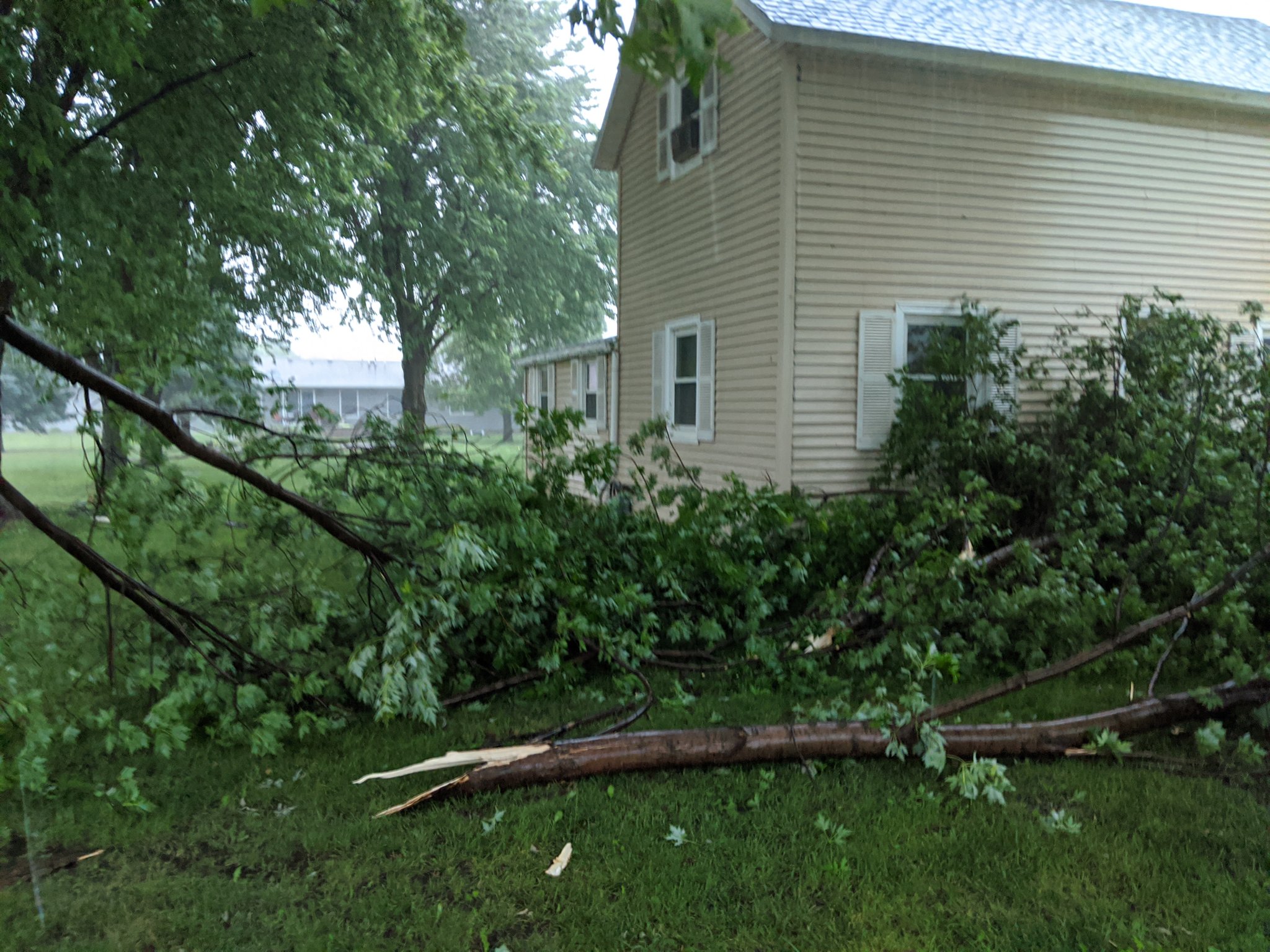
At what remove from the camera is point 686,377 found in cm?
1104

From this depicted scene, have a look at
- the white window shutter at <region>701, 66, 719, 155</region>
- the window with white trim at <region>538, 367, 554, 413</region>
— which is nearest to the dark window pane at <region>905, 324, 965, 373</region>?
the white window shutter at <region>701, 66, 719, 155</region>

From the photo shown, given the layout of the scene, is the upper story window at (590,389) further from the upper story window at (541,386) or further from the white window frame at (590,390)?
the upper story window at (541,386)

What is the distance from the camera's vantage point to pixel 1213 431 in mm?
6266

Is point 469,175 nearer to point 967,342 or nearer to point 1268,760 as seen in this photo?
point 967,342

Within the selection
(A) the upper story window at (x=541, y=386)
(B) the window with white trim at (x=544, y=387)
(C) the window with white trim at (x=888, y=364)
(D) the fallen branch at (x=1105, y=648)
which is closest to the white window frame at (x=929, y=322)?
(C) the window with white trim at (x=888, y=364)

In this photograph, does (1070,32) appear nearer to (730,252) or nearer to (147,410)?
(730,252)

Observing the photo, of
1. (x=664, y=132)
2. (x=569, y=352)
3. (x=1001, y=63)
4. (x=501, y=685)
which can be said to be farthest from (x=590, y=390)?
(x=501, y=685)

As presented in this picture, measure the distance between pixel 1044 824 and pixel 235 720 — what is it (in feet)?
12.9

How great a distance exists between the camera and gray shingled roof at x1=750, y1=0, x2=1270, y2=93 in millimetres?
8430

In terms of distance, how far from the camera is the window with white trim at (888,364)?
8.76 meters

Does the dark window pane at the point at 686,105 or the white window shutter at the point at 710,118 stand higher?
the dark window pane at the point at 686,105

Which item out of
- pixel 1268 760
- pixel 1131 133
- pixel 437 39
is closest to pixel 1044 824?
pixel 1268 760

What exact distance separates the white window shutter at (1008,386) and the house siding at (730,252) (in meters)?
2.30

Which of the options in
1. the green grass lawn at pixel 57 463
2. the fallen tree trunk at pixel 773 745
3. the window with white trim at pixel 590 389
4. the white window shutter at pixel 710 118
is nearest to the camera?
the fallen tree trunk at pixel 773 745
